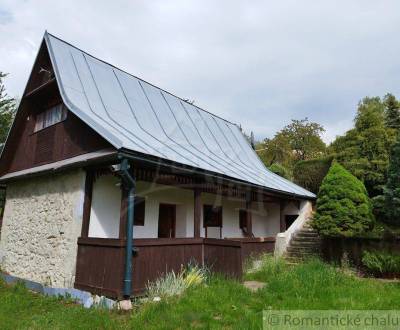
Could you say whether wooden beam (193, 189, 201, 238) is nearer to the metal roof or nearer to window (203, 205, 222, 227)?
the metal roof

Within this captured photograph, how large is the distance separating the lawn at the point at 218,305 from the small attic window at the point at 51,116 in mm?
4891

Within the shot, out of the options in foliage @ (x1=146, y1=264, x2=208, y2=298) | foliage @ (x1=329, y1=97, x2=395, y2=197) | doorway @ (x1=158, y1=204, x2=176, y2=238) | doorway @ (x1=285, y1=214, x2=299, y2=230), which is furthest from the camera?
foliage @ (x1=329, y1=97, x2=395, y2=197)

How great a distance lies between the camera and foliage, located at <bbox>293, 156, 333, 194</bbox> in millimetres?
20000

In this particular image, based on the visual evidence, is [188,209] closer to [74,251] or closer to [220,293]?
[74,251]

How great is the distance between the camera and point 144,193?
34.8ft

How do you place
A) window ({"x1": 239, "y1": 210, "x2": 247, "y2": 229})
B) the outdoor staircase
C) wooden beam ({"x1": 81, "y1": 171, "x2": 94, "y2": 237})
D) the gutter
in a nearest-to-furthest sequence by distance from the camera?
the gutter
wooden beam ({"x1": 81, "y1": 171, "x2": 94, "y2": 237})
the outdoor staircase
window ({"x1": 239, "y1": 210, "x2": 247, "y2": 229})

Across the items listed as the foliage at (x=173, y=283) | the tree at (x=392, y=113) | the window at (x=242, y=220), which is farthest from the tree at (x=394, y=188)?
the tree at (x=392, y=113)

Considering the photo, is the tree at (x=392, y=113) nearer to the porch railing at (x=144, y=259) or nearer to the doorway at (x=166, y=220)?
the doorway at (x=166, y=220)

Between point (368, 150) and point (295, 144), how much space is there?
1560 centimetres

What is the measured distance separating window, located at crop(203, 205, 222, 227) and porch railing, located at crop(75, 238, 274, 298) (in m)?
3.99

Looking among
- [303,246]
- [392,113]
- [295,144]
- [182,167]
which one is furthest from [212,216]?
[295,144]

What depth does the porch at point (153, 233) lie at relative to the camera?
745 cm

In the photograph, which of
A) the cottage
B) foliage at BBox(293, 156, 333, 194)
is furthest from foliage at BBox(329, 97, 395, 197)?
the cottage

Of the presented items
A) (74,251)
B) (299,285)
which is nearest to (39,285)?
(74,251)
